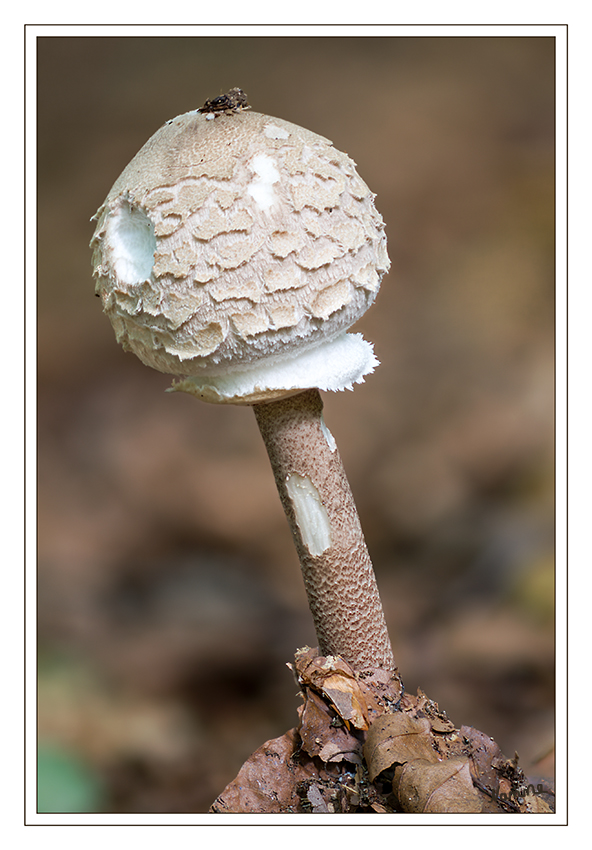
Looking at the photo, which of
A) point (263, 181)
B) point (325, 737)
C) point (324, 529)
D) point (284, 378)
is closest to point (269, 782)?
point (325, 737)

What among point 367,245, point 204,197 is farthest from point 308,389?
point 204,197

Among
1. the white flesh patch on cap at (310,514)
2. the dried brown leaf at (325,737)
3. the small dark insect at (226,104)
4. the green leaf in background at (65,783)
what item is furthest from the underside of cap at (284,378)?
the green leaf in background at (65,783)

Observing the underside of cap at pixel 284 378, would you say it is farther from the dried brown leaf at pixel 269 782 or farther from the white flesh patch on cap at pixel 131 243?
the dried brown leaf at pixel 269 782

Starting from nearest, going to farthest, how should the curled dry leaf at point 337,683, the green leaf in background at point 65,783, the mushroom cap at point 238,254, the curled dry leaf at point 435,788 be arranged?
the mushroom cap at point 238,254 < the curled dry leaf at point 435,788 < the curled dry leaf at point 337,683 < the green leaf in background at point 65,783

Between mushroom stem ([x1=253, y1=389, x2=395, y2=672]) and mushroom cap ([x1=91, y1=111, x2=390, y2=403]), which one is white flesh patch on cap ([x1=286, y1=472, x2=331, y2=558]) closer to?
mushroom stem ([x1=253, y1=389, x2=395, y2=672])

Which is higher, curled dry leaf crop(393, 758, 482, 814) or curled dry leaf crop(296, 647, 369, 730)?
curled dry leaf crop(296, 647, 369, 730)

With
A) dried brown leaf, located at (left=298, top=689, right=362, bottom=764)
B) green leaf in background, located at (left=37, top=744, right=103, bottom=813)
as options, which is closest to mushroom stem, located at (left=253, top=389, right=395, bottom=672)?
dried brown leaf, located at (left=298, top=689, right=362, bottom=764)

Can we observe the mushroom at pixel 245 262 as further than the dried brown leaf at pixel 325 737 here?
No
